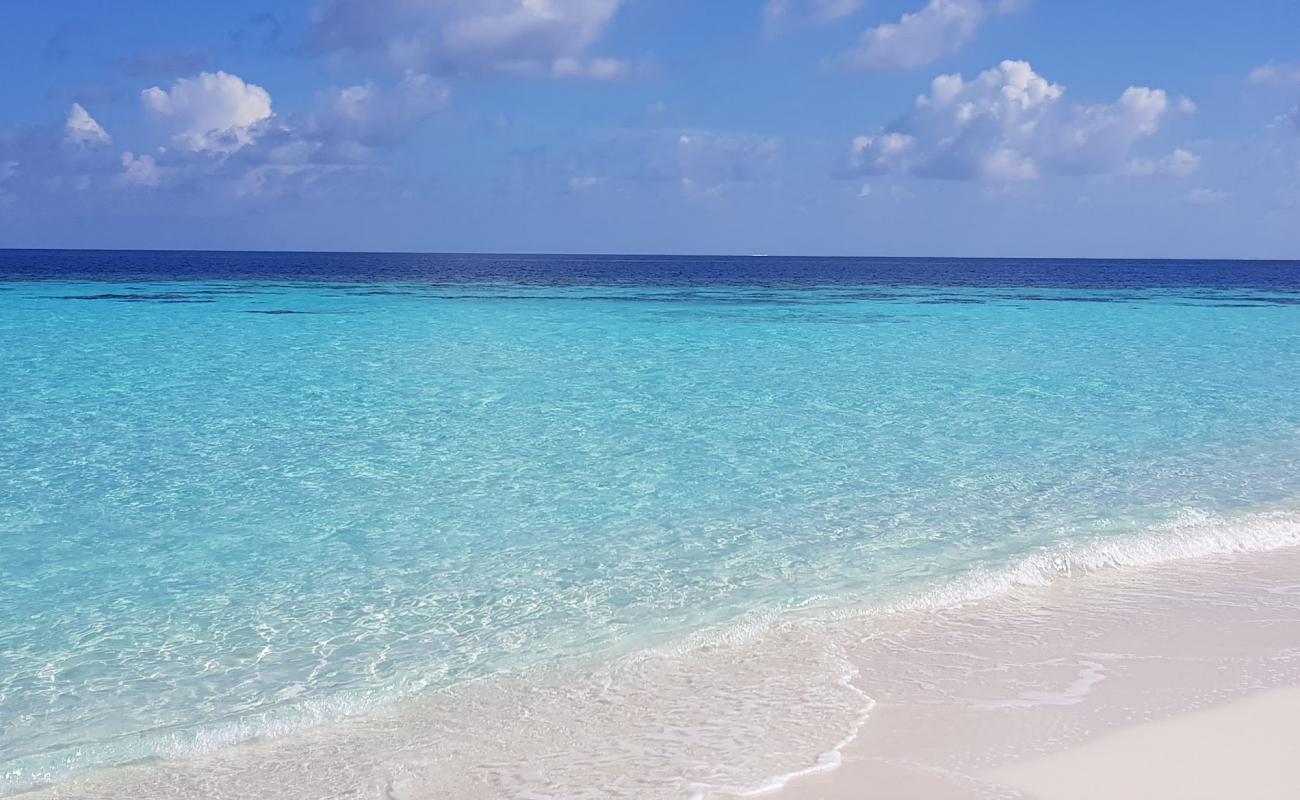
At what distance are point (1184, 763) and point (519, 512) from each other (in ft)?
18.9

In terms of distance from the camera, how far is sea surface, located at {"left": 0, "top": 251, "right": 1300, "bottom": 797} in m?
5.42

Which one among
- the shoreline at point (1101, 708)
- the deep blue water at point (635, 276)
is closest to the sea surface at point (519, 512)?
the shoreline at point (1101, 708)

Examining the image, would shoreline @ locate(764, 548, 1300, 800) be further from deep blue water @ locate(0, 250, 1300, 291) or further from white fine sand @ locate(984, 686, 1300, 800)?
deep blue water @ locate(0, 250, 1300, 291)

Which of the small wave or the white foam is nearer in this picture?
the white foam

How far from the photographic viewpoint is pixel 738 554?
305 inches

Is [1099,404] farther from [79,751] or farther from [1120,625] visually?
[79,751]

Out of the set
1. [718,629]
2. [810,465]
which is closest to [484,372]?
[810,465]

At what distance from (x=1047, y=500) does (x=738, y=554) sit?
350cm

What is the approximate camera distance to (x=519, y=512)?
352 inches

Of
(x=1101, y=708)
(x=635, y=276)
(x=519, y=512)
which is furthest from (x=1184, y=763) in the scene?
(x=635, y=276)

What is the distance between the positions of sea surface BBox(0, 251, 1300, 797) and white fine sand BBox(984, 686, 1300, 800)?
991mm

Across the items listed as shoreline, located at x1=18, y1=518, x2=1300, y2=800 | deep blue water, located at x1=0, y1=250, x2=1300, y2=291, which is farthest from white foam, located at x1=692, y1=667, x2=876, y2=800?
deep blue water, located at x1=0, y1=250, x2=1300, y2=291

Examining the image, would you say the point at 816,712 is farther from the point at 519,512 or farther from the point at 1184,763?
the point at 519,512

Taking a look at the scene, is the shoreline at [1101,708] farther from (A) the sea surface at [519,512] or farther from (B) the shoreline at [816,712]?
(A) the sea surface at [519,512]
